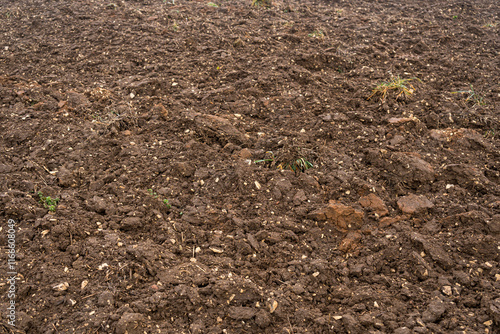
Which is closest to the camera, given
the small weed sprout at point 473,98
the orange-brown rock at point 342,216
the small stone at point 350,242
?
the small stone at point 350,242

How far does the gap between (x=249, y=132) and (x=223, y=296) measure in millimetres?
1693

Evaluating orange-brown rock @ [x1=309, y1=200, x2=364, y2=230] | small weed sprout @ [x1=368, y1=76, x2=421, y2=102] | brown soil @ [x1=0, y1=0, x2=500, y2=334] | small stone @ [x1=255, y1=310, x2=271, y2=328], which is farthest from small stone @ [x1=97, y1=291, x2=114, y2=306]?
small weed sprout @ [x1=368, y1=76, x2=421, y2=102]

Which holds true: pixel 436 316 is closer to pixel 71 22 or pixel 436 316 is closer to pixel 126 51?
pixel 126 51

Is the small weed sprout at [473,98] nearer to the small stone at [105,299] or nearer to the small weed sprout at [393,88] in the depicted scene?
the small weed sprout at [393,88]

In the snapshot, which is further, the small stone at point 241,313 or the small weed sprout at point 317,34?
the small weed sprout at point 317,34

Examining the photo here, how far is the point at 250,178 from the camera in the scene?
3.00 metres

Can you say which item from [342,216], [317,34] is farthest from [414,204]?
[317,34]

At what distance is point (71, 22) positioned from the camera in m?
5.39

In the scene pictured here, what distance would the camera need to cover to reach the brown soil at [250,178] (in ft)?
7.29

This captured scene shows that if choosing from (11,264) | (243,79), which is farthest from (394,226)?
(11,264)

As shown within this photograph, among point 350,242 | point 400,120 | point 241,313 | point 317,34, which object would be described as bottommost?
point 241,313

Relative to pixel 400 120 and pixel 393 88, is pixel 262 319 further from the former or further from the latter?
pixel 393 88

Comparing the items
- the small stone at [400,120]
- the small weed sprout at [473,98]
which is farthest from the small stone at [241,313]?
the small weed sprout at [473,98]

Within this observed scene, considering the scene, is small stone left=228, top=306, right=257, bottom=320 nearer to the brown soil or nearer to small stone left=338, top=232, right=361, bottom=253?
the brown soil
